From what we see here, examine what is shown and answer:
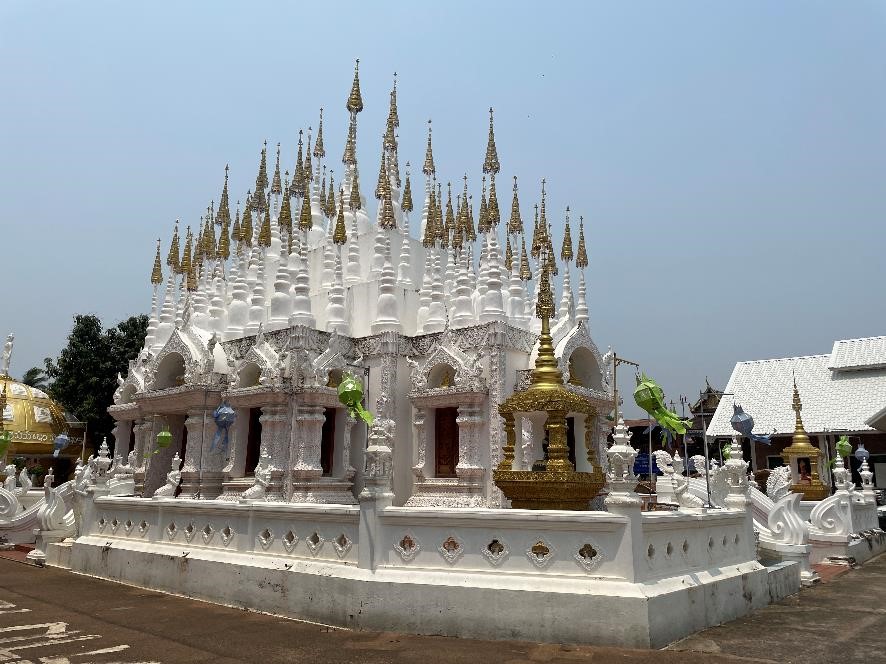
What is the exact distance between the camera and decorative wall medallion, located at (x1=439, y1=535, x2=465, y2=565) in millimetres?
8711

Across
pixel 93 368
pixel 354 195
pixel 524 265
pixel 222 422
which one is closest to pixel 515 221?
pixel 524 265

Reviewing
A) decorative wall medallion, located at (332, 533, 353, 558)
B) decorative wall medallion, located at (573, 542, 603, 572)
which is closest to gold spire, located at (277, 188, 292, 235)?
decorative wall medallion, located at (332, 533, 353, 558)

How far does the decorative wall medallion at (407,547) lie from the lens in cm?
895

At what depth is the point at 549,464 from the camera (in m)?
9.66

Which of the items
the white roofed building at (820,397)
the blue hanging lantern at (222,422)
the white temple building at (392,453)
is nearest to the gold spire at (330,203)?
the white temple building at (392,453)

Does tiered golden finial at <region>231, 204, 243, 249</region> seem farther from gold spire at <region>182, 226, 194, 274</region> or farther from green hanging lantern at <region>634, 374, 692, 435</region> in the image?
green hanging lantern at <region>634, 374, 692, 435</region>

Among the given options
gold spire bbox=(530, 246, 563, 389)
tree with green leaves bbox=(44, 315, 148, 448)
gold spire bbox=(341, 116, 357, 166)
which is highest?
gold spire bbox=(341, 116, 357, 166)

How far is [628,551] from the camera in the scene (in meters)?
7.92

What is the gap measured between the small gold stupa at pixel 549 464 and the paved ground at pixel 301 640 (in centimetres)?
220

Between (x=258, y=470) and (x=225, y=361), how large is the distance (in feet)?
16.3

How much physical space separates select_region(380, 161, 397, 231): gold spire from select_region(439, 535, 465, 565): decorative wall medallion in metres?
13.1

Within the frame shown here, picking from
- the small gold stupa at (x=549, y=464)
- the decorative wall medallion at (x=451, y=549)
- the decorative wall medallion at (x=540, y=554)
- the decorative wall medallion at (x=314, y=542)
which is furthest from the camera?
the decorative wall medallion at (x=314, y=542)

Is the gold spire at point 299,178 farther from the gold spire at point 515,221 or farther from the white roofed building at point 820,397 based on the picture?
the white roofed building at point 820,397

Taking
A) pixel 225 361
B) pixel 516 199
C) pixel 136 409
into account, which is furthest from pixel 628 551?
pixel 136 409
